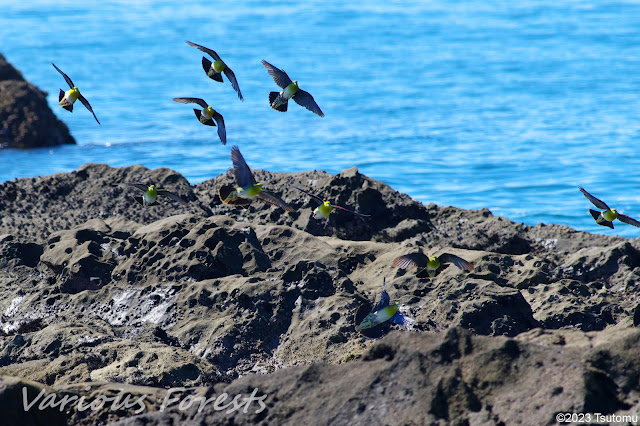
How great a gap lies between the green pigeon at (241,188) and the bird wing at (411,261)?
4.35 feet

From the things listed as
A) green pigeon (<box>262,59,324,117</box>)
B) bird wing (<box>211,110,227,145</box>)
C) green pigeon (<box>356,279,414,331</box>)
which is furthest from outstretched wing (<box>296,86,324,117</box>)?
green pigeon (<box>356,279,414,331</box>)

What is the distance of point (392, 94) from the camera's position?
27062 millimetres

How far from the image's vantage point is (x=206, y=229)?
31.0 feet

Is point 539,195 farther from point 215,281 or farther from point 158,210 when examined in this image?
point 215,281

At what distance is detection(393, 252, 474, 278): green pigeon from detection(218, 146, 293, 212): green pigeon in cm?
136

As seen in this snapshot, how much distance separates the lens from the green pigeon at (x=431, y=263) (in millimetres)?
8344

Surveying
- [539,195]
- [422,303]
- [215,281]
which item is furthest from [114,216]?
[539,195]

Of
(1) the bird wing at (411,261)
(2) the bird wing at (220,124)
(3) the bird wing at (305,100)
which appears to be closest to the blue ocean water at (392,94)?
(1) the bird wing at (411,261)

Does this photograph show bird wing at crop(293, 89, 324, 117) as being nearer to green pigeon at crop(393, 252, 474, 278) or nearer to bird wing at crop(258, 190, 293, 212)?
bird wing at crop(258, 190, 293, 212)

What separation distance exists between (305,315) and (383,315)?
961 mm

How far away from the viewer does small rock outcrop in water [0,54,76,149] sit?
2342 cm

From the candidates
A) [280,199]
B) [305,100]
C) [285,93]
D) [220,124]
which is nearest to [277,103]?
[285,93]

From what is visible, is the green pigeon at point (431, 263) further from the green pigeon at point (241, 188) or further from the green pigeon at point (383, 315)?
the green pigeon at point (241, 188)

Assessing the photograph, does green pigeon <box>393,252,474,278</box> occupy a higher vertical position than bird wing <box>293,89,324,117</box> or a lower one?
lower
